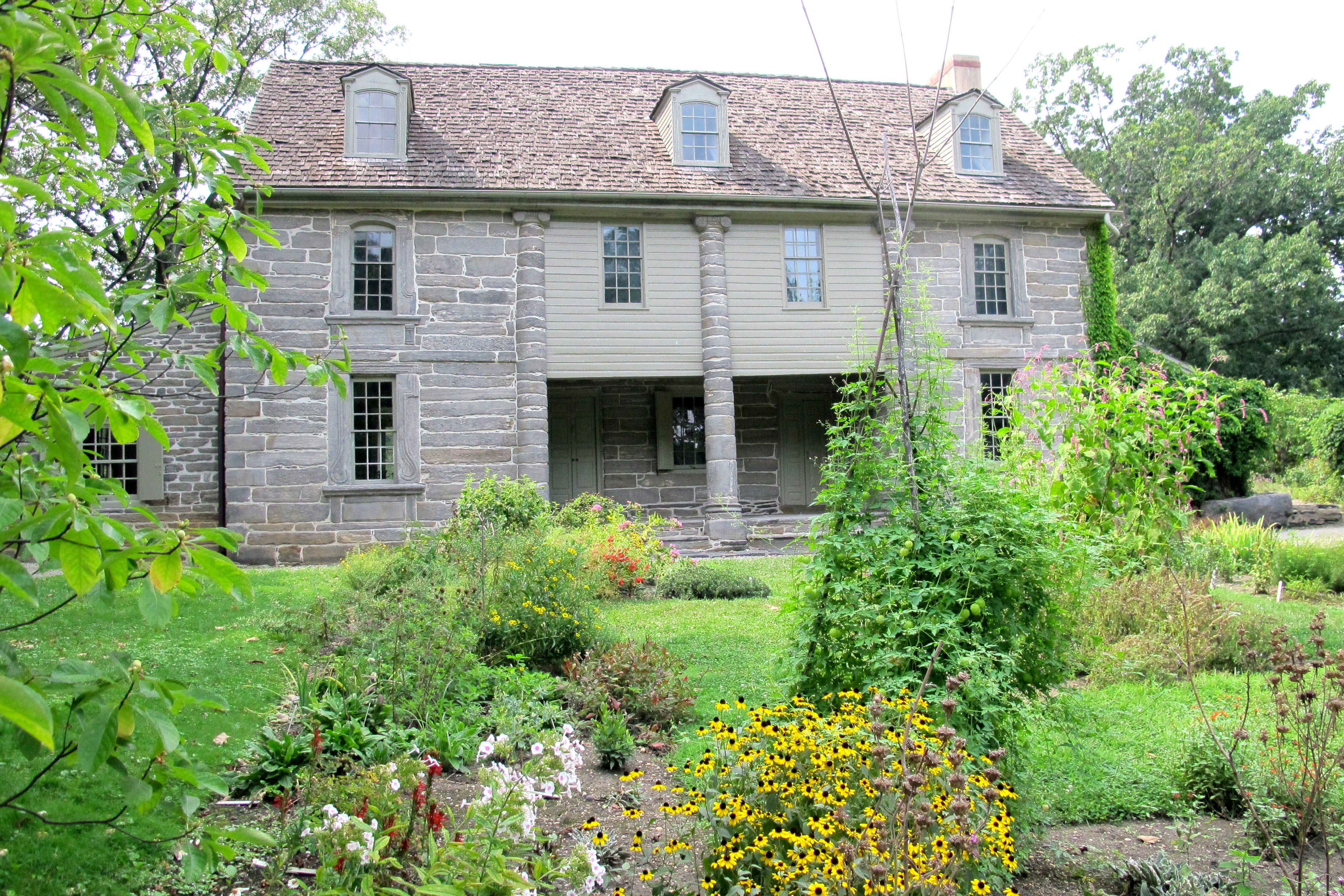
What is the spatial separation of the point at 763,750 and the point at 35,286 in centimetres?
252

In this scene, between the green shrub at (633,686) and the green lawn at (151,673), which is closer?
the green lawn at (151,673)

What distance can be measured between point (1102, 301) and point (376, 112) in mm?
12488

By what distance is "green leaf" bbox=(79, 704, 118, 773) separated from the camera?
1439 mm

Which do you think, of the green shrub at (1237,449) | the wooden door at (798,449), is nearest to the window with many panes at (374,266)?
the wooden door at (798,449)

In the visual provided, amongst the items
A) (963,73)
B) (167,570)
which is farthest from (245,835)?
(963,73)

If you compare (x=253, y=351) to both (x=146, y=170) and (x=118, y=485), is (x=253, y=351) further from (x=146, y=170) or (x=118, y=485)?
(x=146, y=170)

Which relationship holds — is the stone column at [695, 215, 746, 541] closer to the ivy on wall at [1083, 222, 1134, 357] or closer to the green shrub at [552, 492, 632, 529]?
the green shrub at [552, 492, 632, 529]

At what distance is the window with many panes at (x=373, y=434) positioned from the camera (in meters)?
14.2

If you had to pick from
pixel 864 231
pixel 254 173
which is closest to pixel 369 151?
pixel 254 173

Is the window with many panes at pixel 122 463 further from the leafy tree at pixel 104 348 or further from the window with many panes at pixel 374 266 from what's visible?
the leafy tree at pixel 104 348

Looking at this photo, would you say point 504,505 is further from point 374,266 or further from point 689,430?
point 689,430

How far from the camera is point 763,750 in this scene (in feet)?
10.4

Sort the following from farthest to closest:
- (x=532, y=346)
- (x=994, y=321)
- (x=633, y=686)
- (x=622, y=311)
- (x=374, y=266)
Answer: (x=994, y=321), (x=622, y=311), (x=532, y=346), (x=374, y=266), (x=633, y=686)

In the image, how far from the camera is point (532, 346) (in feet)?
47.4
